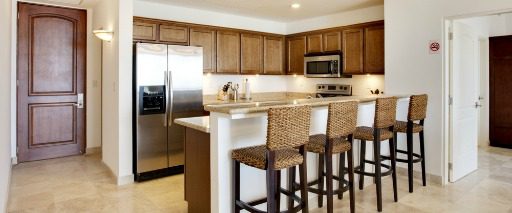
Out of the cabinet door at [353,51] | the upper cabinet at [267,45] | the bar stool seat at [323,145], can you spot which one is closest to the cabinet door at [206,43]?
the upper cabinet at [267,45]

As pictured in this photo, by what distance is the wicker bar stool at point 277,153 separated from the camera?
2.18 meters

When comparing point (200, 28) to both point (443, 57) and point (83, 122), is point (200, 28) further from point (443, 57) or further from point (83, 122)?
point (443, 57)

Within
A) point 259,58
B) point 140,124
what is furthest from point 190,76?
point 259,58

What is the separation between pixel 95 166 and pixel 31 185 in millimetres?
909

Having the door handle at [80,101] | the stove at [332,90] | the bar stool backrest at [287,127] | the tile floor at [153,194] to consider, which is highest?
the stove at [332,90]

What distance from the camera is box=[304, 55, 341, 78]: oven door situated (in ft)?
17.6

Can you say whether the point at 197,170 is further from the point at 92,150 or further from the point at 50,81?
the point at 50,81

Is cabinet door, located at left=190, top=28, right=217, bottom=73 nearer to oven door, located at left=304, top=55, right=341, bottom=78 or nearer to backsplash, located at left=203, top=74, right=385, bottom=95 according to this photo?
backsplash, located at left=203, top=74, right=385, bottom=95

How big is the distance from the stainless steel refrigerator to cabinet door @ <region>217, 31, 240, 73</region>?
0.95 m

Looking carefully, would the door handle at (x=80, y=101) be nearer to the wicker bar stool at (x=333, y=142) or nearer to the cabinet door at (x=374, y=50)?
the wicker bar stool at (x=333, y=142)

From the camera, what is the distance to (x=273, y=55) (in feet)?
20.2

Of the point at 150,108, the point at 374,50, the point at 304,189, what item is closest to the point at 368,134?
the point at 304,189

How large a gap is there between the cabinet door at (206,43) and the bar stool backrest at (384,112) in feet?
9.61

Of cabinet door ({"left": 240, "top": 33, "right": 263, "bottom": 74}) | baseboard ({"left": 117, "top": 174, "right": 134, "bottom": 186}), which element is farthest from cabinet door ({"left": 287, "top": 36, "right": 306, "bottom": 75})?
baseboard ({"left": 117, "top": 174, "right": 134, "bottom": 186})
